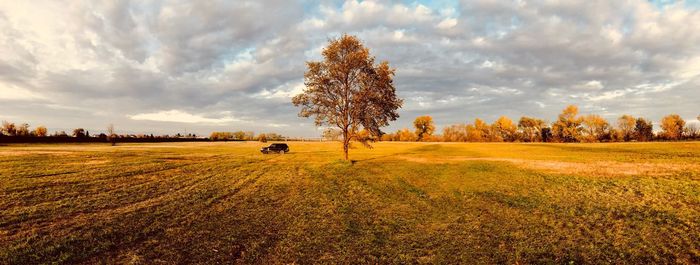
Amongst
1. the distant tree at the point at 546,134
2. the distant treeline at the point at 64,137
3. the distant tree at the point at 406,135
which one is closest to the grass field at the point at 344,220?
the distant treeline at the point at 64,137

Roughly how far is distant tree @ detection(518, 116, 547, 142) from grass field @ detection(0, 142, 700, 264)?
11735 centimetres

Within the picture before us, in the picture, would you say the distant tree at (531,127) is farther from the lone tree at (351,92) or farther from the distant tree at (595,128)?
the lone tree at (351,92)

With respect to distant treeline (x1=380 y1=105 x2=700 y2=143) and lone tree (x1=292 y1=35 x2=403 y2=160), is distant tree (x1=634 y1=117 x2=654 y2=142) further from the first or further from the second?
lone tree (x1=292 y1=35 x2=403 y2=160)

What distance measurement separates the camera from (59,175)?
2169 cm

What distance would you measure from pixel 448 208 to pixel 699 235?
842cm

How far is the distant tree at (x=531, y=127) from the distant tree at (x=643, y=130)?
29190mm

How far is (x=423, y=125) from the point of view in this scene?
153625mm

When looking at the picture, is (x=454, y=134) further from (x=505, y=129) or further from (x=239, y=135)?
(x=239, y=135)

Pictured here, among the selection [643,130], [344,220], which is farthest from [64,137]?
[643,130]

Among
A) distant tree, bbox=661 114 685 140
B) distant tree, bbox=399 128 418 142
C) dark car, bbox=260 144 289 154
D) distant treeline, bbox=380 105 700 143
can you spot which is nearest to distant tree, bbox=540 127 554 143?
distant treeline, bbox=380 105 700 143

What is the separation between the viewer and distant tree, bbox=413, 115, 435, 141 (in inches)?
6004

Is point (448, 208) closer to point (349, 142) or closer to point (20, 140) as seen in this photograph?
point (349, 142)

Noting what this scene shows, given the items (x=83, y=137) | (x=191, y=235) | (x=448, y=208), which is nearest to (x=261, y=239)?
(x=191, y=235)

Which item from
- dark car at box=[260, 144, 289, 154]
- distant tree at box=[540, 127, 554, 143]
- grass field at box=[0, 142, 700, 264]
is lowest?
grass field at box=[0, 142, 700, 264]
